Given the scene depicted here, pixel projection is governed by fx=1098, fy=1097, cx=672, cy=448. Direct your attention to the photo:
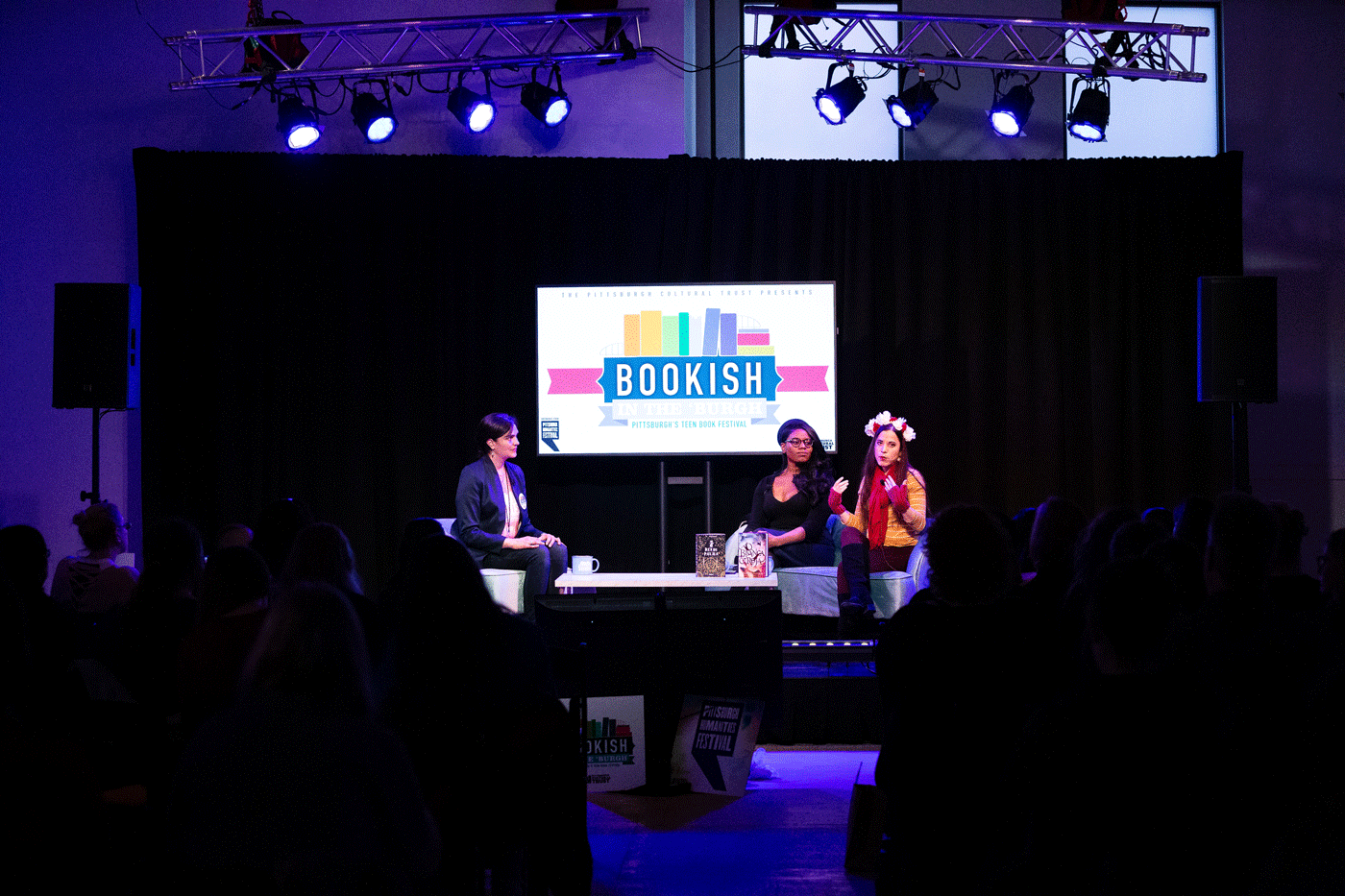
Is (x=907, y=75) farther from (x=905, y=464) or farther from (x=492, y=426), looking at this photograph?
(x=492, y=426)

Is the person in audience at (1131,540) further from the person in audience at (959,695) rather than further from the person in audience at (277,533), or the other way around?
the person in audience at (277,533)

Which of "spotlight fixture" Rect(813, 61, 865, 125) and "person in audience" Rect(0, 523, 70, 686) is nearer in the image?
"person in audience" Rect(0, 523, 70, 686)

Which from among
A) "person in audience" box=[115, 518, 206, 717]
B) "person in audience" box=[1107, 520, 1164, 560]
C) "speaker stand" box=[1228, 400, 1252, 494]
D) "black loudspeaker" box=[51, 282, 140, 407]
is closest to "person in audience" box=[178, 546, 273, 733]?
"person in audience" box=[115, 518, 206, 717]

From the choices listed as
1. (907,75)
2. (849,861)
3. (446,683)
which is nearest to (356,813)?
(446,683)

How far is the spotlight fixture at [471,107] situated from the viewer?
20.8 feet

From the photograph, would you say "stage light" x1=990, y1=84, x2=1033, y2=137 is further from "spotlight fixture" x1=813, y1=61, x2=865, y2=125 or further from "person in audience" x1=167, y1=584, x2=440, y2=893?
"person in audience" x1=167, y1=584, x2=440, y2=893

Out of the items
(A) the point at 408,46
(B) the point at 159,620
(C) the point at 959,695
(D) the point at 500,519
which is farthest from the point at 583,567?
(A) the point at 408,46

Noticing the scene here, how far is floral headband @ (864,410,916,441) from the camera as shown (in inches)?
232

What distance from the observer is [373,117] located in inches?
249

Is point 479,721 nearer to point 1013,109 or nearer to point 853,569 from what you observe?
point 853,569

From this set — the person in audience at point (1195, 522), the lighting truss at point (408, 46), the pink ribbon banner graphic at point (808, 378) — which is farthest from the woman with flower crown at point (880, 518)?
the lighting truss at point (408, 46)

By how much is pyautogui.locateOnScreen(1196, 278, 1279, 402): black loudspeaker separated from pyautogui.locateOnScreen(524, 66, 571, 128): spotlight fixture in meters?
3.81

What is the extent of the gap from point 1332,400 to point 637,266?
176 inches

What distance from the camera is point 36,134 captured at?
22.1ft
